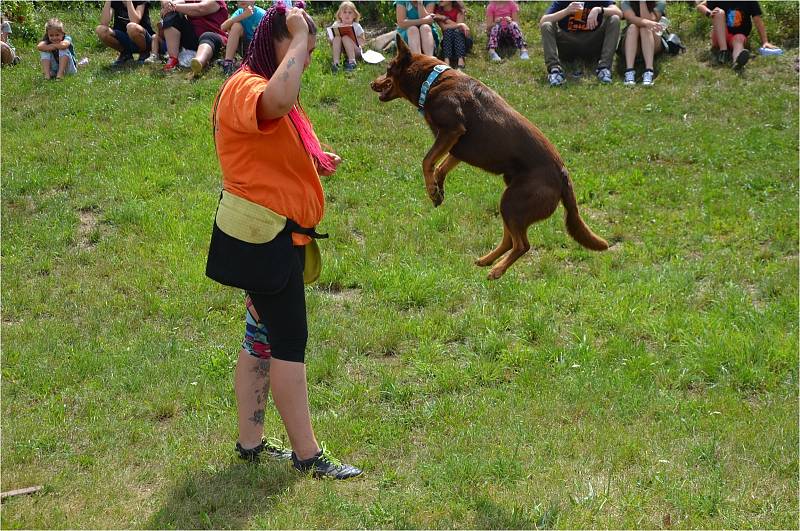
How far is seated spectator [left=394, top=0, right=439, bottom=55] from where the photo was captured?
37.1 feet

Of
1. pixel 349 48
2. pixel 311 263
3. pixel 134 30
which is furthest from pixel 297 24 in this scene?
pixel 134 30

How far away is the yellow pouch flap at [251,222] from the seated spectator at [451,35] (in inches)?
315

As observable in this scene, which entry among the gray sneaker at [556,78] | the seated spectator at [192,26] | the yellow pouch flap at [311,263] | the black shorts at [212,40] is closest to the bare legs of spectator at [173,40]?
the seated spectator at [192,26]

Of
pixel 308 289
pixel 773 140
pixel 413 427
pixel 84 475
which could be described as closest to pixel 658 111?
pixel 773 140

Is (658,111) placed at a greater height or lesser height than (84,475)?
lesser

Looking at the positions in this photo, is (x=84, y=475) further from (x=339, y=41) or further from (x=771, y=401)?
(x=339, y=41)

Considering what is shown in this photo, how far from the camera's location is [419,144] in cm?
984

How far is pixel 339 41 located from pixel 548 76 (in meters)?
2.78

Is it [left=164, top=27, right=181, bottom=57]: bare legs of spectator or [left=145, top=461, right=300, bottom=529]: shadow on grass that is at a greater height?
[left=145, top=461, right=300, bottom=529]: shadow on grass

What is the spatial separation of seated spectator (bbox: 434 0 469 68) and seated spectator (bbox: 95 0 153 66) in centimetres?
408

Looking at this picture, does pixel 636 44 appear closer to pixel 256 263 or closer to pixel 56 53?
pixel 56 53

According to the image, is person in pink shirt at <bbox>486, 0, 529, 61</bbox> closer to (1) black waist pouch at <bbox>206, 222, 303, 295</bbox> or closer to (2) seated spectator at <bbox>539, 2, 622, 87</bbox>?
(2) seated spectator at <bbox>539, 2, 622, 87</bbox>

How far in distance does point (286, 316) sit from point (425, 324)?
8.47 ft

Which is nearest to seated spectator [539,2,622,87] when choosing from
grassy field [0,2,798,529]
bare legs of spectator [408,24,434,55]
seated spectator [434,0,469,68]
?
grassy field [0,2,798,529]
